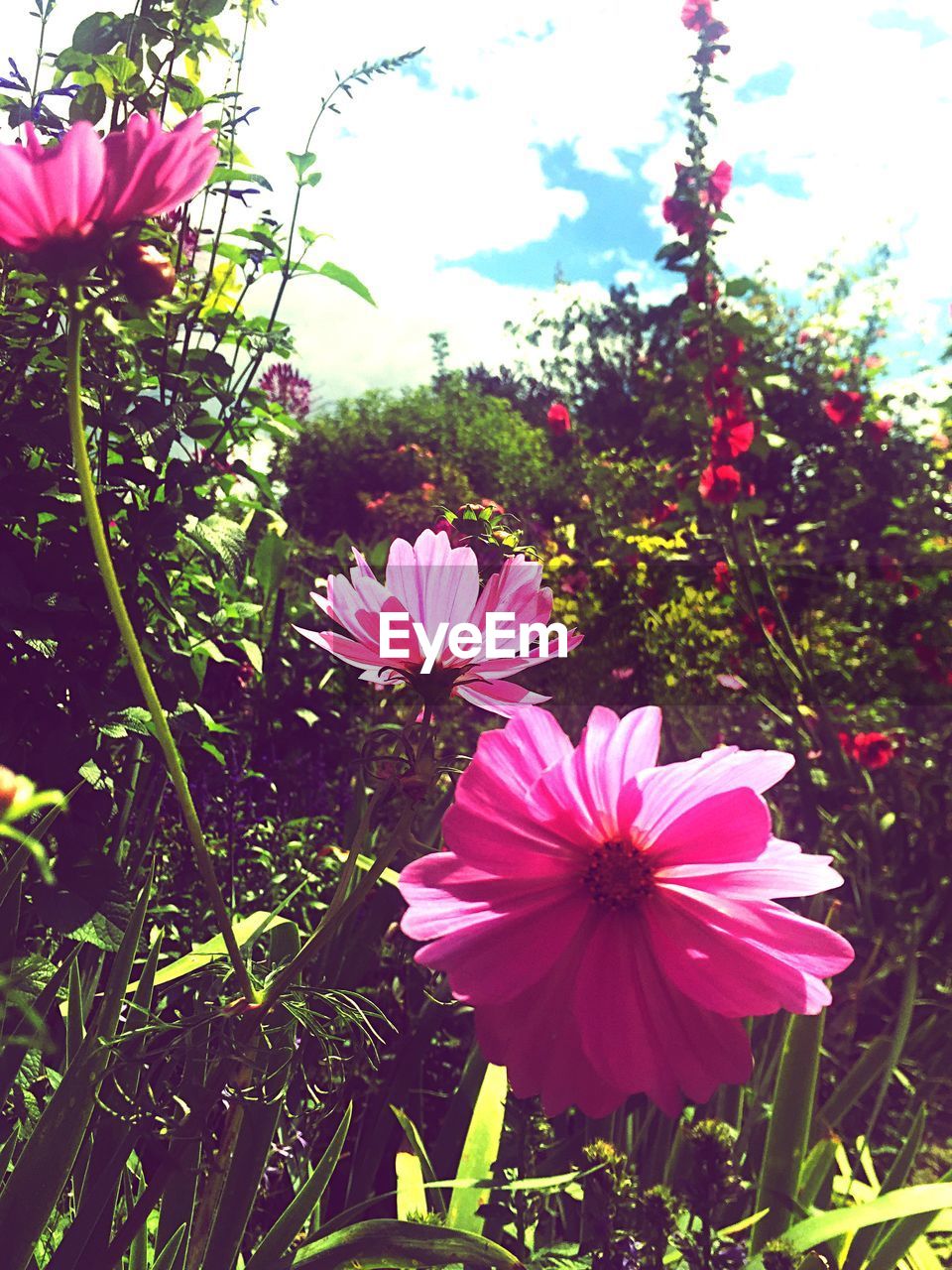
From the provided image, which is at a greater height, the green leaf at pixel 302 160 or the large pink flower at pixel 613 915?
the green leaf at pixel 302 160

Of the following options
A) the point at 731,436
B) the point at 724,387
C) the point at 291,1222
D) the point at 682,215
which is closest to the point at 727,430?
the point at 731,436

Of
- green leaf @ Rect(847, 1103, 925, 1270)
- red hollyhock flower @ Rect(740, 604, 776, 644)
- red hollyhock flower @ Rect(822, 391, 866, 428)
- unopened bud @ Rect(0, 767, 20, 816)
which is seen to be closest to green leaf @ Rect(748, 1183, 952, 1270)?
green leaf @ Rect(847, 1103, 925, 1270)

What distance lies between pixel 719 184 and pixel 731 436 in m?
0.81

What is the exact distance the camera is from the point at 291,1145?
51.7 inches

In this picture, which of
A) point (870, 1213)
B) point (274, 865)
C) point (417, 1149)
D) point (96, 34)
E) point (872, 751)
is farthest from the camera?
point (872, 751)

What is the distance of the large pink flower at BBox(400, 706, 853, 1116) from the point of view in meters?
0.45

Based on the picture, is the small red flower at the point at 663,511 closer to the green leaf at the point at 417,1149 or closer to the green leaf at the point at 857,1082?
the green leaf at the point at 857,1082

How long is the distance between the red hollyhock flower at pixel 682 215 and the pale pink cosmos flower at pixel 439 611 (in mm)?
3083

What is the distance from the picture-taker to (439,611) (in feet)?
1.76

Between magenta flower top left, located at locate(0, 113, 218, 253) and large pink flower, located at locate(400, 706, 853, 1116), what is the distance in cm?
27

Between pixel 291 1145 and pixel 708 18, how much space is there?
348 centimetres

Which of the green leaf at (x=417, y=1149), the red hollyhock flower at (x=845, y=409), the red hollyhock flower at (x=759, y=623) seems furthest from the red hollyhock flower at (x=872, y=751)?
the green leaf at (x=417, y=1149)

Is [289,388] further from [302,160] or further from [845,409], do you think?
[845,409]

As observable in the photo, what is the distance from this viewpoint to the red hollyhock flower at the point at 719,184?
3229 mm
